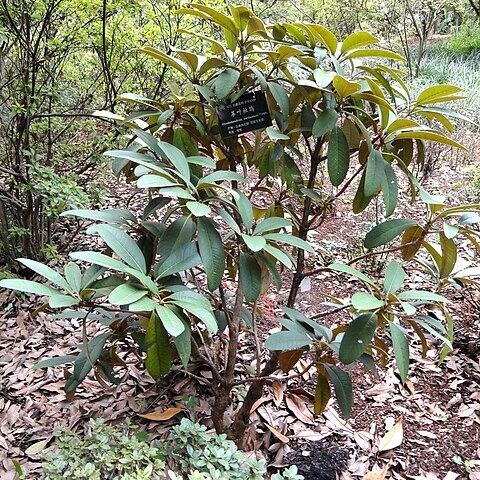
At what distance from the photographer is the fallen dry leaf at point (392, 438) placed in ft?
5.46

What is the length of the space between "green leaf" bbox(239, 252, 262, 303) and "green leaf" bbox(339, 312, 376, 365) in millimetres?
260

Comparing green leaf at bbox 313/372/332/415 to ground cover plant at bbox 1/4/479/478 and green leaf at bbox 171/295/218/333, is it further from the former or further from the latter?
green leaf at bbox 171/295/218/333

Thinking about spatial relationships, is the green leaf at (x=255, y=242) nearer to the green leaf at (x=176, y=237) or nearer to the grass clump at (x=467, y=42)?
the green leaf at (x=176, y=237)

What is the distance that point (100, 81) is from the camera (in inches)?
124

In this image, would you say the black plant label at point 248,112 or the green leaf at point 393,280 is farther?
the black plant label at point 248,112

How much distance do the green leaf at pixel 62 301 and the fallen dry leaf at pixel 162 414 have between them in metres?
0.81

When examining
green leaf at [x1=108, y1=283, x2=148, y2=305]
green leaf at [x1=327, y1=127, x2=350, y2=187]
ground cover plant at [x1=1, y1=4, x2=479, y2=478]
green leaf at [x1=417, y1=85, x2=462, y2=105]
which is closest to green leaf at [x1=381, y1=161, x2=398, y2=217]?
ground cover plant at [x1=1, y1=4, x2=479, y2=478]

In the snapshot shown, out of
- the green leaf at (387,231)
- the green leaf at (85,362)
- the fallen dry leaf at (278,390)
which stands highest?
the green leaf at (387,231)

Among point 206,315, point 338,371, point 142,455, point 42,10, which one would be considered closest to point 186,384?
point 142,455

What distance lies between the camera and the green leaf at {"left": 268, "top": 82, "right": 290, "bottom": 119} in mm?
1223

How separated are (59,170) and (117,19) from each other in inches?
38.0

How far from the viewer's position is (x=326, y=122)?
1.15 meters

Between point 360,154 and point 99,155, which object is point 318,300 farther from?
point 99,155

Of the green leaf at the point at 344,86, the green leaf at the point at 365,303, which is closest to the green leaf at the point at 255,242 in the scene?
the green leaf at the point at 365,303
